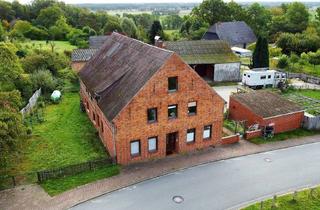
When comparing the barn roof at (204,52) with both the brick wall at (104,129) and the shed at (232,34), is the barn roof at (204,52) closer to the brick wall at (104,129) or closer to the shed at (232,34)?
the brick wall at (104,129)

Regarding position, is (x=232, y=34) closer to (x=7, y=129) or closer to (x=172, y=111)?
(x=172, y=111)

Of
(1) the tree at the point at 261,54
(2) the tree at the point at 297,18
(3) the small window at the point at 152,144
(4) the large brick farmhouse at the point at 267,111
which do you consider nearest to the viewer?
(3) the small window at the point at 152,144

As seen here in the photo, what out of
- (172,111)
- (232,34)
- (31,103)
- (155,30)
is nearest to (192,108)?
(172,111)

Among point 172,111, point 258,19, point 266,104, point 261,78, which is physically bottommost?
point 261,78

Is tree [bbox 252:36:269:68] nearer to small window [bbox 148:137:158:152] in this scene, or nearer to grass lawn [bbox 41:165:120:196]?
small window [bbox 148:137:158:152]

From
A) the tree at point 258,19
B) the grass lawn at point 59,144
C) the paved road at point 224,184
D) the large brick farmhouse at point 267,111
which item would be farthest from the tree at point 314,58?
the grass lawn at point 59,144

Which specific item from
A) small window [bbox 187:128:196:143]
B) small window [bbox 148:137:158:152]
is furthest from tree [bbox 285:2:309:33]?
small window [bbox 148:137:158:152]
